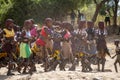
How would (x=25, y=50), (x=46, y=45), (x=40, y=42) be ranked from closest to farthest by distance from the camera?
(x=25, y=50) < (x=40, y=42) < (x=46, y=45)

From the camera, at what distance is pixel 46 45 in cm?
1088

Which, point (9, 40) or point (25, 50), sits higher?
point (9, 40)

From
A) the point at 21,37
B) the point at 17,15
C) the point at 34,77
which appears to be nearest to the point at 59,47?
the point at 21,37

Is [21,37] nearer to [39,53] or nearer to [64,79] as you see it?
[39,53]

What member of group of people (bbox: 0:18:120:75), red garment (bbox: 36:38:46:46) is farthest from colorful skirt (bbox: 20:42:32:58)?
red garment (bbox: 36:38:46:46)

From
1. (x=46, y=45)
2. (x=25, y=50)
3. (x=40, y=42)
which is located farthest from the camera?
(x=46, y=45)

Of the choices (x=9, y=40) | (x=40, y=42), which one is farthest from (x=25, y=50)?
(x=9, y=40)

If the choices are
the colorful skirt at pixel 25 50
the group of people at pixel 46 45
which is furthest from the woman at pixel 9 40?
the colorful skirt at pixel 25 50

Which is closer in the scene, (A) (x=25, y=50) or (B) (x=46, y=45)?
(A) (x=25, y=50)

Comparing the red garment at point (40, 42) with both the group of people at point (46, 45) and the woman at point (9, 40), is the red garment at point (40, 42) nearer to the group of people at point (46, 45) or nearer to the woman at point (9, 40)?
the group of people at point (46, 45)

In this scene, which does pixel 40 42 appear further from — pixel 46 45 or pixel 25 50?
pixel 25 50

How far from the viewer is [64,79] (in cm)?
903

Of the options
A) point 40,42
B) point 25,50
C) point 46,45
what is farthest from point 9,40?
point 46,45

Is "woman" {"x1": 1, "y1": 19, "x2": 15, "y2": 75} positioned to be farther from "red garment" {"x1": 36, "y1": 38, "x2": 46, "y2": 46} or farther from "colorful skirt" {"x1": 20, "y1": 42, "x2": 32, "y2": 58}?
"red garment" {"x1": 36, "y1": 38, "x2": 46, "y2": 46}
